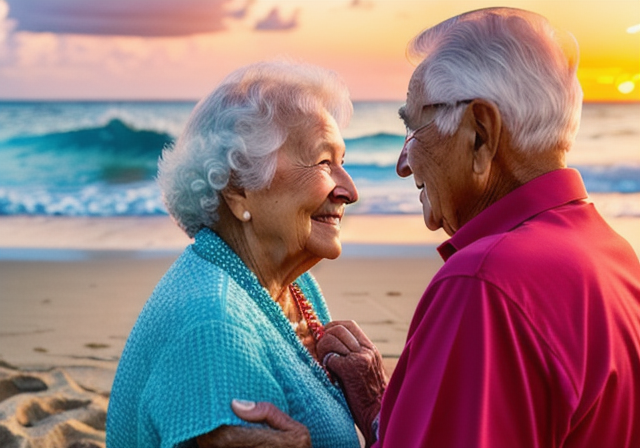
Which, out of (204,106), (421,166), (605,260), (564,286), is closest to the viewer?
(564,286)

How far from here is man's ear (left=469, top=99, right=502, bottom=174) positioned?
1825 mm

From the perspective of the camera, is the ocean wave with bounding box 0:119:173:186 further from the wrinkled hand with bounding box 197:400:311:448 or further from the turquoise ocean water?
the wrinkled hand with bounding box 197:400:311:448

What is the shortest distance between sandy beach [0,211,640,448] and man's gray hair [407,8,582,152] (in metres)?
3.18

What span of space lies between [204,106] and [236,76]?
0.13m

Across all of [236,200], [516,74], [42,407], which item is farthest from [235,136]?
[42,407]

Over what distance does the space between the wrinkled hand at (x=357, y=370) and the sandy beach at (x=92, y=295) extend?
7.06 feet

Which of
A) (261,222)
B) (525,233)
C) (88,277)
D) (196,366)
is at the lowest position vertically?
(88,277)

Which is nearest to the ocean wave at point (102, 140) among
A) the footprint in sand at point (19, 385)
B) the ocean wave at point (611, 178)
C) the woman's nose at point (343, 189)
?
the ocean wave at point (611, 178)

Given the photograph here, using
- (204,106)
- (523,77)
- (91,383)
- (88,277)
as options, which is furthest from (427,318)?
(88,277)

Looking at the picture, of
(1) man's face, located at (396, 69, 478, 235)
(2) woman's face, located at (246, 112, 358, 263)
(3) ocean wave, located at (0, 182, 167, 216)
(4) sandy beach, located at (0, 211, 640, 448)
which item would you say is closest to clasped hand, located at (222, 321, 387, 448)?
(2) woman's face, located at (246, 112, 358, 263)

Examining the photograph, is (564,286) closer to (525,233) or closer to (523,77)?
(525,233)

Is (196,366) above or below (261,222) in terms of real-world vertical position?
below

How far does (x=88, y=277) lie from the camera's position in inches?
340

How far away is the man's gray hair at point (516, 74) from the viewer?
1812 mm
